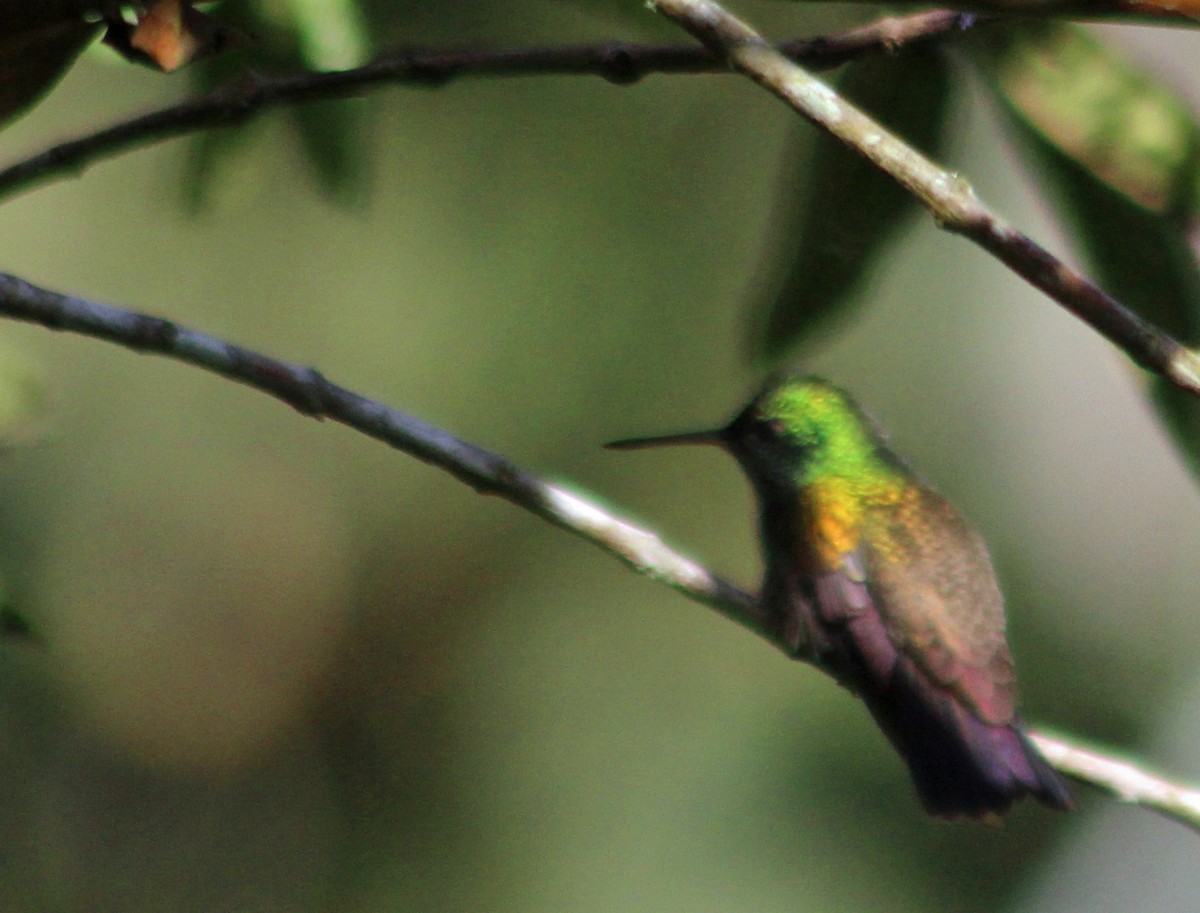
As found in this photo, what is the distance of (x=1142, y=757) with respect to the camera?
14.4 feet

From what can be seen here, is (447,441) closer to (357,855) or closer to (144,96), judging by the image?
(144,96)

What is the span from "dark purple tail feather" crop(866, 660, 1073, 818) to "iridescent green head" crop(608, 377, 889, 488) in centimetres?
49

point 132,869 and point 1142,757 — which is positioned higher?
point 1142,757

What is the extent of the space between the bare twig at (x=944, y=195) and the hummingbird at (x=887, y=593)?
0.87 metres

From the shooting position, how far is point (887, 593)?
7.26 ft

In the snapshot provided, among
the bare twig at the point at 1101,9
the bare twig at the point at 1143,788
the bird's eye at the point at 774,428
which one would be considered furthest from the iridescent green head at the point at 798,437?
the bare twig at the point at 1101,9

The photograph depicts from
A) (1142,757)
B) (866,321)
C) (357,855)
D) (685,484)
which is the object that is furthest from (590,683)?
(1142,757)

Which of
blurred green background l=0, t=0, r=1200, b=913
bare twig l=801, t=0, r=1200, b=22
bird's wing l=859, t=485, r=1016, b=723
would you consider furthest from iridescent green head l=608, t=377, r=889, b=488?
blurred green background l=0, t=0, r=1200, b=913

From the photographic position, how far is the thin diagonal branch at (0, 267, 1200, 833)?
1285mm

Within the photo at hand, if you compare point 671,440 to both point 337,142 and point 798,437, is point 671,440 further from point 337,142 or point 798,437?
point 337,142

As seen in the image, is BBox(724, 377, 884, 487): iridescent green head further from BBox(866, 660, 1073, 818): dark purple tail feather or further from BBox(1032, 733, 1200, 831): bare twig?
BBox(1032, 733, 1200, 831): bare twig

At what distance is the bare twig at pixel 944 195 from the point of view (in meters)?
0.99

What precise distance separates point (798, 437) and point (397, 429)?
1246mm

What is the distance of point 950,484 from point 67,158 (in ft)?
13.7
